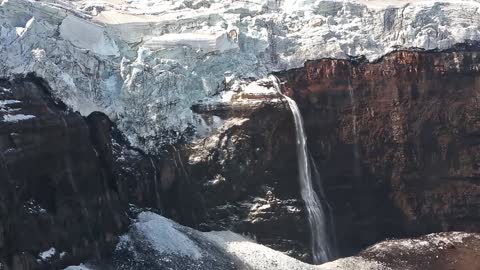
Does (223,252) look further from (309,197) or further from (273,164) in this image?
(309,197)

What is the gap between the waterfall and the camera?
29906mm

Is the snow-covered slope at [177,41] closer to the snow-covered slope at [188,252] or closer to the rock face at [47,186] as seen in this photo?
the rock face at [47,186]

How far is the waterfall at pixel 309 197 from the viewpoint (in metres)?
29.9

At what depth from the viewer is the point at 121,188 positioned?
2639 centimetres

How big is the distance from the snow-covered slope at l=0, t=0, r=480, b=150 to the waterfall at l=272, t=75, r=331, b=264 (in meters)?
2.94

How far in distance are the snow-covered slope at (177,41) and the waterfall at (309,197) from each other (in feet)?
9.65

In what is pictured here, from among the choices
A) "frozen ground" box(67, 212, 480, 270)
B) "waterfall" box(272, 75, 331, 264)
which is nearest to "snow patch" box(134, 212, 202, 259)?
"frozen ground" box(67, 212, 480, 270)

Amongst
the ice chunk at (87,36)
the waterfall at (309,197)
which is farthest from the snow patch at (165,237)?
the ice chunk at (87,36)

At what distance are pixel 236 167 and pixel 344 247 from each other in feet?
Answer: 21.4

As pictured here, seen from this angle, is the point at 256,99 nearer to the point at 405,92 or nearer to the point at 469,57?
the point at 405,92

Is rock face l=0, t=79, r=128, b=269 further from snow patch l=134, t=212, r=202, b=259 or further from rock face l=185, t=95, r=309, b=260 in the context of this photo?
rock face l=185, t=95, r=309, b=260

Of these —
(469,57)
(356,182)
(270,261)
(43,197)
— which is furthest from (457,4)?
(43,197)

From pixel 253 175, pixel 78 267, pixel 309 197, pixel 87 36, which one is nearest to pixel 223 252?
pixel 253 175

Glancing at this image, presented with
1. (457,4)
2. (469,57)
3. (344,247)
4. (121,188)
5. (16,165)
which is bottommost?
(344,247)
